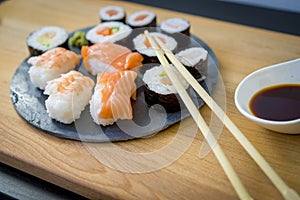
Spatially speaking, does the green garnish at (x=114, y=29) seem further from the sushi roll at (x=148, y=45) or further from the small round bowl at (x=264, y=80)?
the small round bowl at (x=264, y=80)

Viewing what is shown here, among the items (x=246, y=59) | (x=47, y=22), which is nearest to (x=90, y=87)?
(x=246, y=59)

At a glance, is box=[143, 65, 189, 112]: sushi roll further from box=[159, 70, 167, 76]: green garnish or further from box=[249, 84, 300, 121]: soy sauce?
box=[249, 84, 300, 121]: soy sauce

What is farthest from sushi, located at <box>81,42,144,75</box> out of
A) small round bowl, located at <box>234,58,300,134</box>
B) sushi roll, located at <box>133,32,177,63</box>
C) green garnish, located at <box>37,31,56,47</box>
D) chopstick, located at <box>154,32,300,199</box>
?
small round bowl, located at <box>234,58,300,134</box>

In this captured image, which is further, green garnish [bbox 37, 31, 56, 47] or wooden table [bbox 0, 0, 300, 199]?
green garnish [bbox 37, 31, 56, 47]

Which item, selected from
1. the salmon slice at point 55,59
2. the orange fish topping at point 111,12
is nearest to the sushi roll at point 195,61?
the salmon slice at point 55,59

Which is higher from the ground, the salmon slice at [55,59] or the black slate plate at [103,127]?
the salmon slice at [55,59]

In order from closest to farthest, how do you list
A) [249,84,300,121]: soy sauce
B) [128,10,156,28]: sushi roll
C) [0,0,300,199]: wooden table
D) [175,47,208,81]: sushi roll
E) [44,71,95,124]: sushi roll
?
[0,0,300,199]: wooden table, [249,84,300,121]: soy sauce, [44,71,95,124]: sushi roll, [175,47,208,81]: sushi roll, [128,10,156,28]: sushi roll
